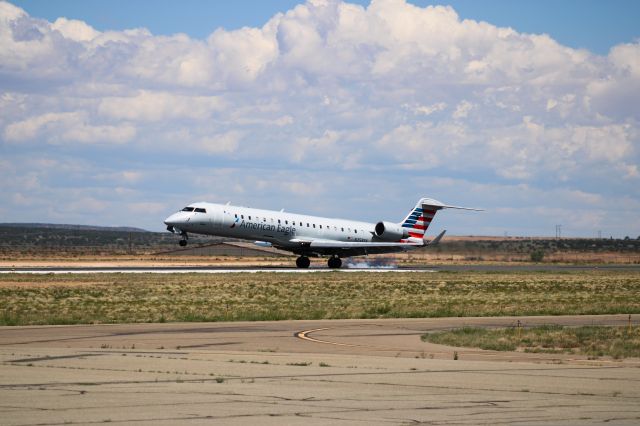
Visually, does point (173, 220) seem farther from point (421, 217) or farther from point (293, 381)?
point (293, 381)

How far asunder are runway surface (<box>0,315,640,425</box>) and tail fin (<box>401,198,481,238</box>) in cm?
5513

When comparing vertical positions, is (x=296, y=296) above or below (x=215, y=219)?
below

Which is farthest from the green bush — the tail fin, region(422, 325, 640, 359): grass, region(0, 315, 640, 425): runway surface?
region(0, 315, 640, 425): runway surface

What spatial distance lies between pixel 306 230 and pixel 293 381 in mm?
56327

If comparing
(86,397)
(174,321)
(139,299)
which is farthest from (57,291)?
(86,397)

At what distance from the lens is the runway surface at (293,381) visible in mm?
15023

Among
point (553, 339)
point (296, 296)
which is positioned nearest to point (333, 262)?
point (296, 296)

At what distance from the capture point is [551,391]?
699 inches

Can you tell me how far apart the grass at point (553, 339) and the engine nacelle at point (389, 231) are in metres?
48.7

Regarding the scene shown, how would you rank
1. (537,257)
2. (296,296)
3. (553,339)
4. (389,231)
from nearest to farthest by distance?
1. (553,339)
2. (296,296)
3. (389,231)
4. (537,257)

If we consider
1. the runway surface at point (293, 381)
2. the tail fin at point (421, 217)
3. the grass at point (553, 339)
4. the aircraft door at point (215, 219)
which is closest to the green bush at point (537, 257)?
the tail fin at point (421, 217)

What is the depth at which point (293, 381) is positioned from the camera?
736 inches

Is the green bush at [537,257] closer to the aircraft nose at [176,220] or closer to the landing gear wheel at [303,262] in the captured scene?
the landing gear wheel at [303,262]

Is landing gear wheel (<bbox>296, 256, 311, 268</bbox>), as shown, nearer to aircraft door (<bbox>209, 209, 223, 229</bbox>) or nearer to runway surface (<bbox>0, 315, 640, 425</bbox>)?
aircraft door (<bbox>209, 209, 223, 229</bbox>)
